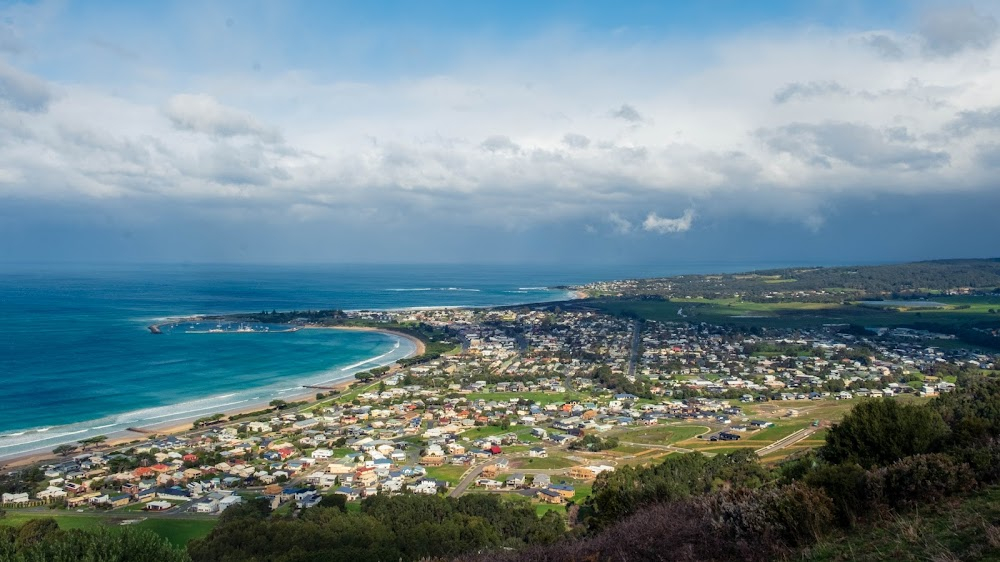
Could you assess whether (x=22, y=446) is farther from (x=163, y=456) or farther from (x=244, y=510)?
(x=244, y=510)

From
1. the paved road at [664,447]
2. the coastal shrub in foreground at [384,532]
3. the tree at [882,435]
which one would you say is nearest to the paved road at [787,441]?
the paved road at [664,447]

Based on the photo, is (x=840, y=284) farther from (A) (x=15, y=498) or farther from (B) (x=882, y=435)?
(A) (x=15, y=498)

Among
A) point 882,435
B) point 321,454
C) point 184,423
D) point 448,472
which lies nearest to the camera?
point 882,435

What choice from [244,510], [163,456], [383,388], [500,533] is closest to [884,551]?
[500,533]

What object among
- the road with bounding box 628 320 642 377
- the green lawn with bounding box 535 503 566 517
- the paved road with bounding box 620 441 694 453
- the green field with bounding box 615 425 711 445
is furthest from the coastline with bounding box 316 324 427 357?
the green lawn with bounding box 535 503 566 517

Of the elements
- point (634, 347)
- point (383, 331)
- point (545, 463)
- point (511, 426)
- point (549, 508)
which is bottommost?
point (511, 426)

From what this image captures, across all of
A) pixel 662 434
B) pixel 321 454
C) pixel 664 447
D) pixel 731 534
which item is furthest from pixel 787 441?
pixel 731 534

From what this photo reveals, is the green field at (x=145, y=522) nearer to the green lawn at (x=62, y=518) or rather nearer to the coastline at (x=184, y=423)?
the green lawn at (x=62, y=518)
